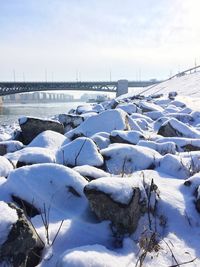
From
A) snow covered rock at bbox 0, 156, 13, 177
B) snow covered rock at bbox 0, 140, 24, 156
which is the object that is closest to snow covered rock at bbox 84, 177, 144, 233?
snow covered rock at bbox 0, 156, 13, 177

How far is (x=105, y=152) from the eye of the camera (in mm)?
5098

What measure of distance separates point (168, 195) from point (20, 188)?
131 cm

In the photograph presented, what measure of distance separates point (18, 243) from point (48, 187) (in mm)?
877

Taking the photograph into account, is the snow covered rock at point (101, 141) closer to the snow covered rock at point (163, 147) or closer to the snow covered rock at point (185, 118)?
the snow covered rock at point (163, 147)

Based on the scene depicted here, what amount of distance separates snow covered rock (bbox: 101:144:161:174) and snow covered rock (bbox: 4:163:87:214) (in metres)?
1.17

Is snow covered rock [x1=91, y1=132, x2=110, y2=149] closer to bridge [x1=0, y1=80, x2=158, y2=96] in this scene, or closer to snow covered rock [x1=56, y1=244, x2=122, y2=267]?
snow covered rock [x1=56, y1=244, x2=122, y2=267]

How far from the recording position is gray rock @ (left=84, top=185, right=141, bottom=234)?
3020 mm

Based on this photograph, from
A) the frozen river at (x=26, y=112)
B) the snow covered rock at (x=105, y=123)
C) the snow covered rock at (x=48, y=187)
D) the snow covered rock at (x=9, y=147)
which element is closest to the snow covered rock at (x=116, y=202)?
the snow covered rock at (x=48, y=187)

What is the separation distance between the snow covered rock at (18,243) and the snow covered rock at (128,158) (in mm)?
2017

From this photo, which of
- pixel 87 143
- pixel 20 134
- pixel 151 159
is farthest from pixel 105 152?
pixel 20 134

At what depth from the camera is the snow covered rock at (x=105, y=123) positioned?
307 inches

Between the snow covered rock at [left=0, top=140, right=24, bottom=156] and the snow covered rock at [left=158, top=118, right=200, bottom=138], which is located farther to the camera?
the snow covered rock at [left=158, top=118, right=200, bottom=138]

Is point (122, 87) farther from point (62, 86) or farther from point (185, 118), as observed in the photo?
point (185, 118)

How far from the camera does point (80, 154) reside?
4.80 meters
